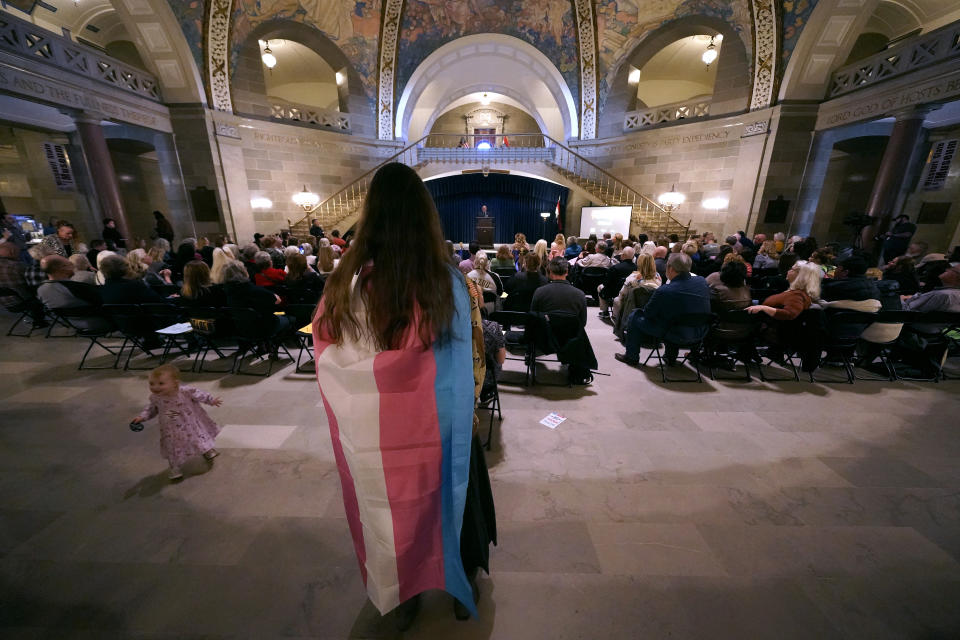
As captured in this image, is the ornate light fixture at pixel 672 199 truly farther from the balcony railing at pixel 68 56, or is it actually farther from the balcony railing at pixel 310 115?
the balcony railing at pixel 68 56

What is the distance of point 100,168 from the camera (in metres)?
7.29

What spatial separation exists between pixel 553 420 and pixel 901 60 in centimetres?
1000

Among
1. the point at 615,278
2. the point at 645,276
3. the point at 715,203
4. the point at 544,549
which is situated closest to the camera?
the point at 544,549

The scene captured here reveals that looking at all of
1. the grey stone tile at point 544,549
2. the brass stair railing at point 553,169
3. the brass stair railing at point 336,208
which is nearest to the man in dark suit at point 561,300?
the grey stone tile at point 544,549

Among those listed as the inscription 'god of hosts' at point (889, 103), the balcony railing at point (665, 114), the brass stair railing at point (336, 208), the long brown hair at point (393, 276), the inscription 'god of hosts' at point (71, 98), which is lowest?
the long brown hair at point (393, 276)

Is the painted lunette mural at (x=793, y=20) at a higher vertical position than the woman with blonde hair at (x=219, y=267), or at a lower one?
higher

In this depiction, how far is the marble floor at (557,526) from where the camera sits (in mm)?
1421

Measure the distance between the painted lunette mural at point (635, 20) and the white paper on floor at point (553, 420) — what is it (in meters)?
11.0

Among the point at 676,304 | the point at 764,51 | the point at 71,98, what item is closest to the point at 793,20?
the point at 764,51

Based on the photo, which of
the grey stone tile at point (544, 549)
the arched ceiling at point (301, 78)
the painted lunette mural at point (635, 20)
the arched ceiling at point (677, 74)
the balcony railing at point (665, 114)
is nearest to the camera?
the grey stone tile at point (544, 549)

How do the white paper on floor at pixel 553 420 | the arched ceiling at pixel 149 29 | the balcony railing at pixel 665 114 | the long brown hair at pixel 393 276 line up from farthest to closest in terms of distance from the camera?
the balcony railing at pixel 665 114 < the arched ceiling at pixel 149 29 < the white paper on floor at pixel 553 420 < the long brown hair at pixel 393 276

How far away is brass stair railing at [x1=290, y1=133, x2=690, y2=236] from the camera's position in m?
10.4

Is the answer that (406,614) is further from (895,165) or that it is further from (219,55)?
(219,55)

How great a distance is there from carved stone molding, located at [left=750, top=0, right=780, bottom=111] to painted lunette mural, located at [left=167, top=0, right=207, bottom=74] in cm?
1284
